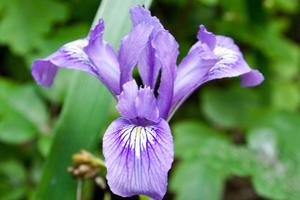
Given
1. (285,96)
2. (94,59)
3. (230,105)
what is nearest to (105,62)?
(94,59)

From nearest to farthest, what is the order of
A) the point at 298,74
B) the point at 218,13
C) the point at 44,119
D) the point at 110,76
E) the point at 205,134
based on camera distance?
the point at 110,76 → the point at 44,119 → the point at 205,134 → the point at 218,13 → the point at 298,74

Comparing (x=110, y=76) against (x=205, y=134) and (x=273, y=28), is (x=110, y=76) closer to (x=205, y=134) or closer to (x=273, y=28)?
(x=205, y=134)

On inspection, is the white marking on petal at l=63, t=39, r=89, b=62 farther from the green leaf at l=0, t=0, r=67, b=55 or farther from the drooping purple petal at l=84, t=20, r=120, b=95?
the green leaf at l=0, t=0, r=67, b=55

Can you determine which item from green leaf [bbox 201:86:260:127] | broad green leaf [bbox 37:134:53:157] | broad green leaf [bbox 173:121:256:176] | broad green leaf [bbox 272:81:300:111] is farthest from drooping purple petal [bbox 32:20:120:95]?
broad green leaf [bbox 272:81:300:111]

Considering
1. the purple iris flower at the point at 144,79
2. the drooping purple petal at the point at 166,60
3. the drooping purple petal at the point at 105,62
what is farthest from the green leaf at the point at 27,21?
the drooping purple petal at the point at 166,60

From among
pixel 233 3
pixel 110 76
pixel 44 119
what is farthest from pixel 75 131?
pixel 233 3

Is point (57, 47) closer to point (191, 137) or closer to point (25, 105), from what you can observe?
point (25, 105)

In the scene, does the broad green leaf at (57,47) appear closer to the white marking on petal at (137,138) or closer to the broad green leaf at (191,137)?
the broad green leaf at (191,137)
